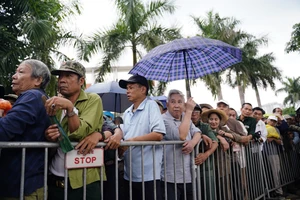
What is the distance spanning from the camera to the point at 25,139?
6.12 feet

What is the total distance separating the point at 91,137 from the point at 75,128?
0.56 feet

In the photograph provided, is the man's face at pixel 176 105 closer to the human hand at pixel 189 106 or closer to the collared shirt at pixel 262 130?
the human hand at pixel 189 106

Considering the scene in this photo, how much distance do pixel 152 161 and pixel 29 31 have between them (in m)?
7.84

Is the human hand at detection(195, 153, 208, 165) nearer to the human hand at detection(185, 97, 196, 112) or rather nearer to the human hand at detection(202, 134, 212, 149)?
the human hand at detection(202, 134, 212, 149)

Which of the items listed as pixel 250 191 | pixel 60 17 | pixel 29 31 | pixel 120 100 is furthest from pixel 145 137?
pixel 60 17

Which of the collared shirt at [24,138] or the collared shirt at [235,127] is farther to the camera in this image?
the collared shirt at [235,127]

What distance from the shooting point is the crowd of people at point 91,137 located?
181cm

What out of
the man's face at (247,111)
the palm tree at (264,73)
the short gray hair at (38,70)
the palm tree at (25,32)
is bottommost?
the man's face at (247,111)

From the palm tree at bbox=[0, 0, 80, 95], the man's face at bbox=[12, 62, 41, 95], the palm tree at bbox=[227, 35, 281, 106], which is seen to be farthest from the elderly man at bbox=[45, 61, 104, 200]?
the palm tree at bbox=[227, 35, 281, 106]

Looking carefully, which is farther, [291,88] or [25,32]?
[291,88]

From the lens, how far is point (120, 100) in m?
6.88

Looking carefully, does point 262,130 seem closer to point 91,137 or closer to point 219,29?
point 91,137

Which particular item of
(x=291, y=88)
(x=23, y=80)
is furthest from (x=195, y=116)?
(x=291, y=88)

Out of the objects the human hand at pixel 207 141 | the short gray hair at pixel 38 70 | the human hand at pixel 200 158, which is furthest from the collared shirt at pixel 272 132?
the short gray hair at pixel 38 70
